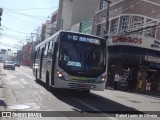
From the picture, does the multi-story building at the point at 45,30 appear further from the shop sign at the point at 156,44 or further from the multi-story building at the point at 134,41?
the shop sign at the point at 156,44

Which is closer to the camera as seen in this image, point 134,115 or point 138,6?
point 134,115

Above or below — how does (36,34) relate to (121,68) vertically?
above

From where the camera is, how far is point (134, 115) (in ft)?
42.9

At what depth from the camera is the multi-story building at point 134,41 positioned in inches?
1287

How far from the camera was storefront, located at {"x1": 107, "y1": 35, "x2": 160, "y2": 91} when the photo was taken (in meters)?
32.6

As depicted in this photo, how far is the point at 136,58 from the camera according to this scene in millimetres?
32812

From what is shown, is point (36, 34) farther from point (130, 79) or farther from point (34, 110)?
point (34, 110)

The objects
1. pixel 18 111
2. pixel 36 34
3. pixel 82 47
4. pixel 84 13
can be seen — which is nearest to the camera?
pixel 18 111

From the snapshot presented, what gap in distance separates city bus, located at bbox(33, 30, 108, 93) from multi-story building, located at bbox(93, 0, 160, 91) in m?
13.7

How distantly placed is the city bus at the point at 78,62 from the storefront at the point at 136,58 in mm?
15037

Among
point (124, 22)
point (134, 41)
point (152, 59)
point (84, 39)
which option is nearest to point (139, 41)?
point (134, 41)

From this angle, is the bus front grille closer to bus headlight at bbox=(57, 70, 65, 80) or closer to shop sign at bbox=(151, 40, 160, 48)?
bus headlight at bbox=(57, 70, 65, 80)

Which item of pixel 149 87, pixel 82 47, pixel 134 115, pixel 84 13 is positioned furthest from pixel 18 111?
pixel 84 13

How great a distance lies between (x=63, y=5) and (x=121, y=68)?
3899 cm
